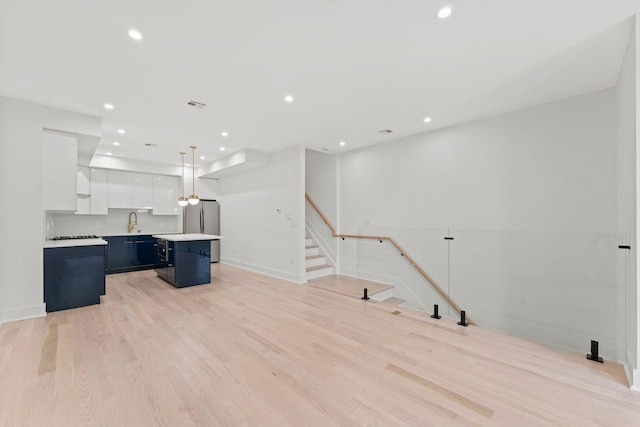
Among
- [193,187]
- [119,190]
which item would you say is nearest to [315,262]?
[193,187]

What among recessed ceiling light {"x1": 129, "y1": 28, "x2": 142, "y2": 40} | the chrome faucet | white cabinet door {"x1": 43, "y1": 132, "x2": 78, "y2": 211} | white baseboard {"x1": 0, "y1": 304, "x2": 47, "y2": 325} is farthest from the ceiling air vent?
the chrome faucet

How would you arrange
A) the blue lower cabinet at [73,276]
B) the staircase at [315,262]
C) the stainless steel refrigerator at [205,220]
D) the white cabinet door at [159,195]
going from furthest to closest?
the stainless steel refrigerator at [205,220] → the white cabinet door at [159,195] → the staircase at [315,262] → the blue lower cabinet at [73,276]

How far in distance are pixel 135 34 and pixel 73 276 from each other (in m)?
3.74

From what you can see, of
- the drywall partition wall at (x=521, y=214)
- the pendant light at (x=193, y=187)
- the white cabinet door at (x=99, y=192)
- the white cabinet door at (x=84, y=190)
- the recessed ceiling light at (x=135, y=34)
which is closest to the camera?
the recessed ceiling light at (x=135, y=34)

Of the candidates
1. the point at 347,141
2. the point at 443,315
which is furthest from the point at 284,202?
the point at 443,315

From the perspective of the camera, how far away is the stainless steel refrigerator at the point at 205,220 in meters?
7.83

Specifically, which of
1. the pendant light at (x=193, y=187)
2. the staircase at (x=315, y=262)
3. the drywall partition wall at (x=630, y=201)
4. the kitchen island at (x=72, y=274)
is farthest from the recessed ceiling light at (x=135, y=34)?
the staircase at (x=315, y=262)

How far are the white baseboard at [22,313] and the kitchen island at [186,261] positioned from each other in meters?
1.82

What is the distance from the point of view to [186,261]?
208 inches

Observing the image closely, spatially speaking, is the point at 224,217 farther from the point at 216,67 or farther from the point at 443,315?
the point at 443,315

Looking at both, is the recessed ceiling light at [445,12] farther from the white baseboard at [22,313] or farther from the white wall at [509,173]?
the white baseboard at [22,313]

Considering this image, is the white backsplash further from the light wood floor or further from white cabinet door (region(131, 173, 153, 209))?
the light wood floor

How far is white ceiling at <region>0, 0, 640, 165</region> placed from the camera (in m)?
2.08

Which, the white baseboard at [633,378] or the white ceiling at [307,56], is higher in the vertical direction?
the white ceiling at [307,56]
